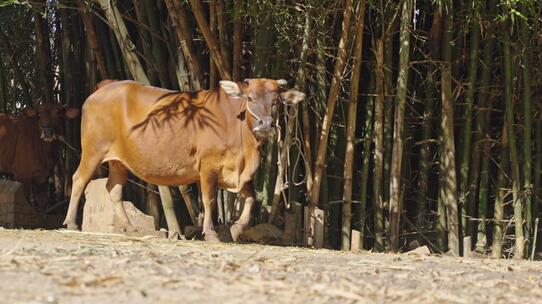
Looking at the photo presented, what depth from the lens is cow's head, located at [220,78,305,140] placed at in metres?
6.93

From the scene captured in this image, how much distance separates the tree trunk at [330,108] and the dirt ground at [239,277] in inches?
65.9

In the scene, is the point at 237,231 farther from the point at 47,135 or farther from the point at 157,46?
the point at 47,135

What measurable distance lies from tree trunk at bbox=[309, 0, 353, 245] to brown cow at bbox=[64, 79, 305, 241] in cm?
34

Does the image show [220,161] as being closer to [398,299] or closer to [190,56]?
[190,56]

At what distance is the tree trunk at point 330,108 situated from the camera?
721 centimetres

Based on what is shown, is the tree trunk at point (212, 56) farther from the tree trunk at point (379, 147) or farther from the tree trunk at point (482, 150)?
the tree trunk at point (482, 150)

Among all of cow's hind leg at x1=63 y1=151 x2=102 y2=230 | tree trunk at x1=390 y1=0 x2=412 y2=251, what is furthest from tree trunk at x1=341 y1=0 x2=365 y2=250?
cow's hind leg at x1=63 y1=151 x2=102 y2=230

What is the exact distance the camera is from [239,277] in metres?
4.04

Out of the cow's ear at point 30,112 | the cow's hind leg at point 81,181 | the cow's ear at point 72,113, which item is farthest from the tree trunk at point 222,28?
the cow's ear at point 30,112

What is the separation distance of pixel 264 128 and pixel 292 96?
0.36 metres

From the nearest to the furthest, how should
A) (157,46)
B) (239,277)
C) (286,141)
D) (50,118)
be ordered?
(239,277) → (286,141) → (157,46) → (50,118)

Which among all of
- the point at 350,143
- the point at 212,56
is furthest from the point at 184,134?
the point at 350,143

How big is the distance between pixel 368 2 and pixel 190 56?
4.61ft

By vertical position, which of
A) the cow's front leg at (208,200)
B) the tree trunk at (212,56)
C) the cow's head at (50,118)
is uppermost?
the tree trunk at (212,56)
